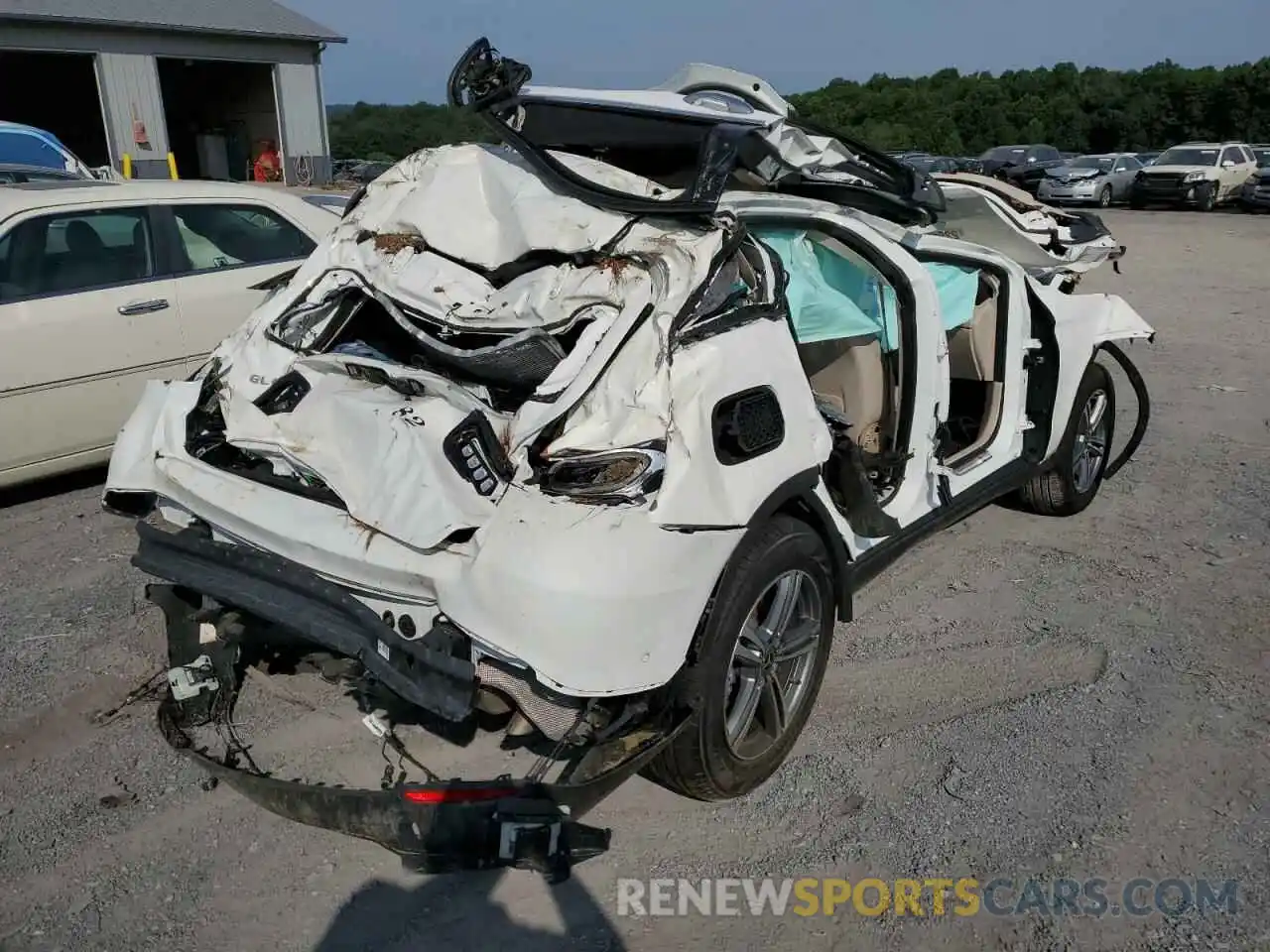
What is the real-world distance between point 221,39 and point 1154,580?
86.1ft

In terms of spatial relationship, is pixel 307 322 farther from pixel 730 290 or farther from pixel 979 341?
pixel 979 341

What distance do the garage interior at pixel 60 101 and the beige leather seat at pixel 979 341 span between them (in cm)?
3031

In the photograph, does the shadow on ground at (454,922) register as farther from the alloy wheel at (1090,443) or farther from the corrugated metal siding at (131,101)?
the corrugated metal siding at (131,101)

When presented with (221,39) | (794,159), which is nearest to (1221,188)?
(221,39)

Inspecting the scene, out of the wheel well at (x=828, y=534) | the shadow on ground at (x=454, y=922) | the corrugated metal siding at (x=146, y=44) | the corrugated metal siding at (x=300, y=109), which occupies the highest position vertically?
the corrugated metal siding at (x=146, y=44)

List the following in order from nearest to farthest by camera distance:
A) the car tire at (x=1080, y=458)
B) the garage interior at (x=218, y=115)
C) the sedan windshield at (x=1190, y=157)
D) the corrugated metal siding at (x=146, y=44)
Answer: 1. the car tire at (x=1080, y=458)
2. the corrugated metal siding at (x=146, y=44)
3. the sedan windshield at (x=1190, y=157)
4. the garage interior at (x=218, y=115)

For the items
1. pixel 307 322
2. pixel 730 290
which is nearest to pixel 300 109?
pixel 307 322

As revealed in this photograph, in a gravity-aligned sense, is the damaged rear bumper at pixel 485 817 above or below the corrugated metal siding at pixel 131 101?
below

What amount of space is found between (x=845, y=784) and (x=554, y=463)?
4.64ft

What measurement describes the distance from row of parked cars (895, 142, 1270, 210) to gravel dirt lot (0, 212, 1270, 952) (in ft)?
74.7

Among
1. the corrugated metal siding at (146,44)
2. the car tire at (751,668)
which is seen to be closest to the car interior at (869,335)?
the car tire at (751,668)

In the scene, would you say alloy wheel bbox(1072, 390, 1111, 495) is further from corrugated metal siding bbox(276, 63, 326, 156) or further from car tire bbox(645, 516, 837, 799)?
corrugated metal siding bbox(276, 63, 326, 156)

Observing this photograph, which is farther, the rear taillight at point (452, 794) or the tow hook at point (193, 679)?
the tow hook at point (193, 679)

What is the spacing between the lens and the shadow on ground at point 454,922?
99.7 inches
